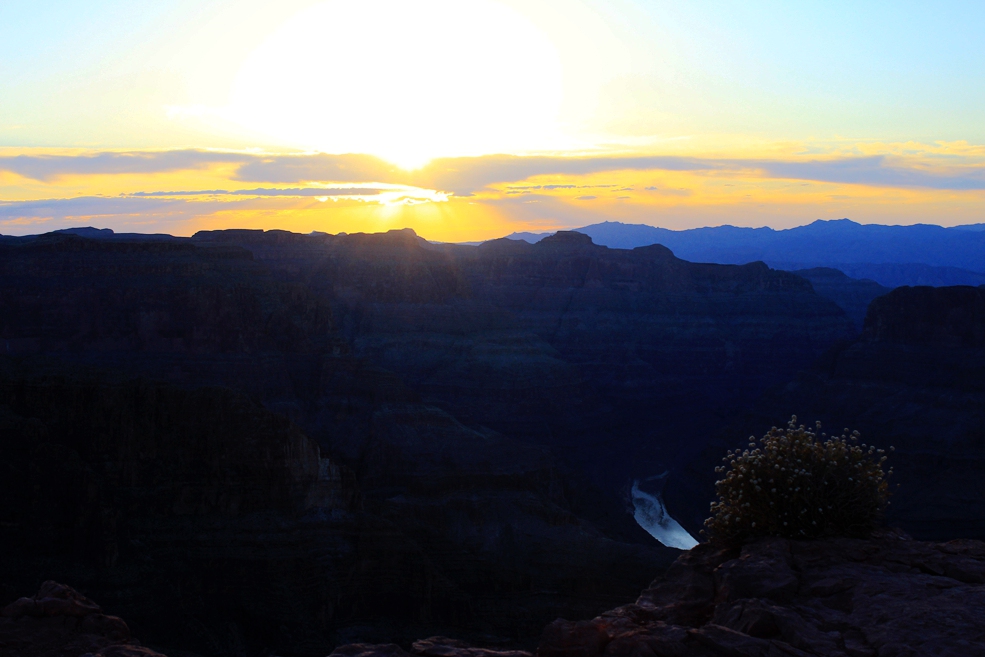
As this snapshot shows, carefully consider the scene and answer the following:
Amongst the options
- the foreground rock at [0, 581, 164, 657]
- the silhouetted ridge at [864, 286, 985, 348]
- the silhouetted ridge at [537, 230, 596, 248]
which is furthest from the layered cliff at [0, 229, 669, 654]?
the silhouetted ridge at [537, 230, 596, 248]

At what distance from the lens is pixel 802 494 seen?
13281 millimetres

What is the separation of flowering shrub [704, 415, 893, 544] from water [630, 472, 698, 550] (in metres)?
57.1

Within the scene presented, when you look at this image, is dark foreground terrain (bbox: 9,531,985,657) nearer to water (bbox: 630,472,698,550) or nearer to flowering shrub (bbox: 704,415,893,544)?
flowering shrub (bbox: 704,415,893,544)

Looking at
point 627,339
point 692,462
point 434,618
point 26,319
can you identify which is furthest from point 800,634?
point 627,339

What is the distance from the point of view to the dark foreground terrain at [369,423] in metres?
37.6

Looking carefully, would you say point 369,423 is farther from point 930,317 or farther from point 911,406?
point 930,317

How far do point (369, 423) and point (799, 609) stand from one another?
5537 cm

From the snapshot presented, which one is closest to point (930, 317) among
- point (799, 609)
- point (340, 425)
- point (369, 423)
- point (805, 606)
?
point (369, 423)

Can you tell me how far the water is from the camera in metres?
72.9

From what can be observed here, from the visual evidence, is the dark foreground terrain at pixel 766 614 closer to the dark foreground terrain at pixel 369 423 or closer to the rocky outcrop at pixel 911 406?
the dark foreground terrain at pixel 369 423

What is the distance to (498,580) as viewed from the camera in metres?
46.2

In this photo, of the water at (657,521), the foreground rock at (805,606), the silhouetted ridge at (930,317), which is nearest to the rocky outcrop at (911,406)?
the silhouetted ridge at (930,317)

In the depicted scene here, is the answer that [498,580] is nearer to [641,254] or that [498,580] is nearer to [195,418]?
Result: [195,418]

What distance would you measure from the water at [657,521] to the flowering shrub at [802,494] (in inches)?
2249
